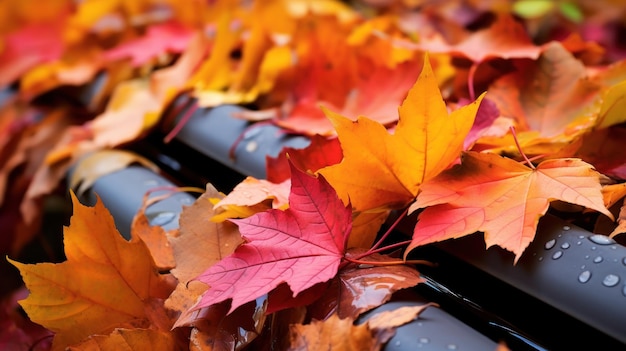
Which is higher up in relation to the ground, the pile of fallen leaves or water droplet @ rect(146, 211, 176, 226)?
the pile of fallen leaves

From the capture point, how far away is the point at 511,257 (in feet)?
1.60

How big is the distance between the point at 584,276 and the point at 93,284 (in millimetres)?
427

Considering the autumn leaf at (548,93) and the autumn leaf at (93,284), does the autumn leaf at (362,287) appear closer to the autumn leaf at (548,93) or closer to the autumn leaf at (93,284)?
the autumn leaf at (93,284)

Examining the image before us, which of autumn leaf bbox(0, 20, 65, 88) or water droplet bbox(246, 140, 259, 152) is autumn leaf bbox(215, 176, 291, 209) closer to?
water droplet bbox(246, 140, 259, 152)

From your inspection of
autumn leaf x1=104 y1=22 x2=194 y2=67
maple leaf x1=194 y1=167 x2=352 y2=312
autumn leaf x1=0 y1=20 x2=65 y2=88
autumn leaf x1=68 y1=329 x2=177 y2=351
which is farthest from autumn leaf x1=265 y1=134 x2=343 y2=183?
autumn leaf x1=0 y1=20 x2=65 y2=88

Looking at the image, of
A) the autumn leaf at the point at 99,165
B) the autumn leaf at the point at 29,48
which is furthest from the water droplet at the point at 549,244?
the autumn leaf at the point at 29,48

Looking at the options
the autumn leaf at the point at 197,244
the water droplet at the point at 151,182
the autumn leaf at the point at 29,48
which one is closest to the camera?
the autumn leaf at the point at 197,244

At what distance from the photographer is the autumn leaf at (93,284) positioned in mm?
562

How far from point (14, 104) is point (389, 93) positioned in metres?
0.82

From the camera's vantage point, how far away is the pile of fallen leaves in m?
0.50

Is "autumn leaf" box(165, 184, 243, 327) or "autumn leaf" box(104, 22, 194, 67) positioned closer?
"autumn leaf" box(165, 184, 243, 327)

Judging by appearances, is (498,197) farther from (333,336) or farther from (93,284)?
(93,284)

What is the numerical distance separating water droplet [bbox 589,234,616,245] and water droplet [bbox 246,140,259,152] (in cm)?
42

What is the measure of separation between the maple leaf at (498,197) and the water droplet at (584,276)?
44 millimetres
